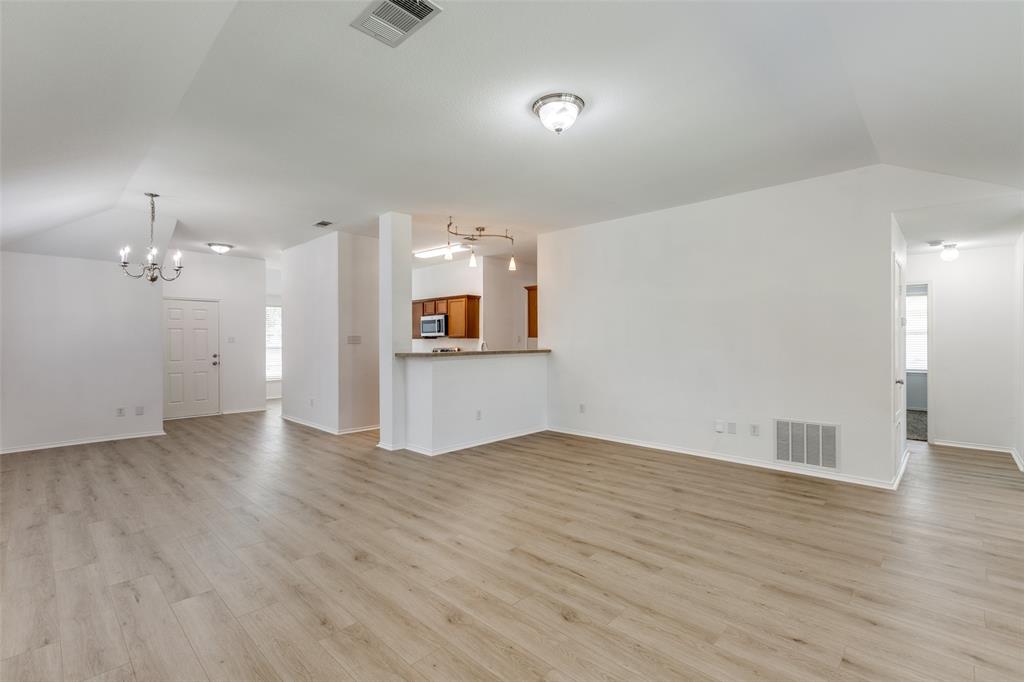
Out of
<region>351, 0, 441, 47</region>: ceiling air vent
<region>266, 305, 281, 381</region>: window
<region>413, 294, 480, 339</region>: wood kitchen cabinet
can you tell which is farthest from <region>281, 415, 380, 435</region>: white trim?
<region>351, 0, 441, 47</region>: ceiling air vent

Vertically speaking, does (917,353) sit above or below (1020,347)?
below

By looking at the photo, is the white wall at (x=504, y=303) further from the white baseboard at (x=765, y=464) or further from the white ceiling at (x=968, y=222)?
the white ceiling at (x=968, y=222)

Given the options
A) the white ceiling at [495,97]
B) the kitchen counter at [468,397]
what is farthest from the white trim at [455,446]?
the white ceiling at [495,97]

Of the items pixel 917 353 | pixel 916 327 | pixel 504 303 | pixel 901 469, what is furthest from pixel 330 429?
pixel 917 353

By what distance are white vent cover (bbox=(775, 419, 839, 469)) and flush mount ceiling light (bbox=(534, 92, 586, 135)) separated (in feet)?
11.6

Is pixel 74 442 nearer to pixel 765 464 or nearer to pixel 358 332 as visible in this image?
pixel 358 332

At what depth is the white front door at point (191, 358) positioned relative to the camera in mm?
7953

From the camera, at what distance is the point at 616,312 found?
5.89 meters

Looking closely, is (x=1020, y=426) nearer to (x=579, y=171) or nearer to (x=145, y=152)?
(x=579, y=171)

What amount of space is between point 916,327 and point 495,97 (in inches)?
340

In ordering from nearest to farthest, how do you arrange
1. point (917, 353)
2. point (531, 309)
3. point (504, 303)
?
point (917, 353), point (504, 303), point (531, 309)

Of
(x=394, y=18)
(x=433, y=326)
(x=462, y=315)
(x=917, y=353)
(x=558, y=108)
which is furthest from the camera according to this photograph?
(x=433, y=326)

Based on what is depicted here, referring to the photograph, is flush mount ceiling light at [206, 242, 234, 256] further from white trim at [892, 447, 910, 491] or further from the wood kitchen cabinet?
white trim at [892, 447, 910, 491]

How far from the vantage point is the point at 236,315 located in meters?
8.62
